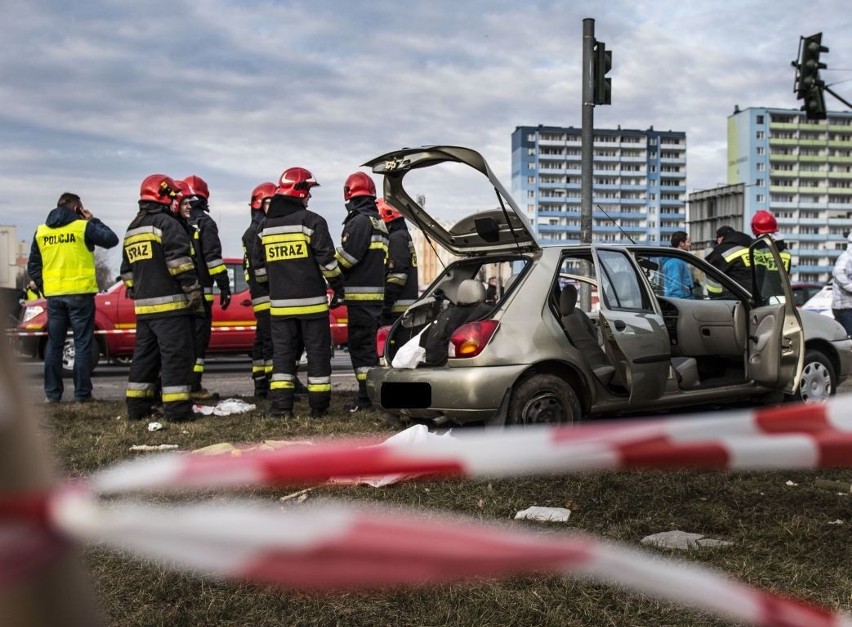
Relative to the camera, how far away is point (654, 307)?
5.70m

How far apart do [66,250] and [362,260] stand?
2971mm

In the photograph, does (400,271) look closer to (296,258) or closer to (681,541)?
(296,258)

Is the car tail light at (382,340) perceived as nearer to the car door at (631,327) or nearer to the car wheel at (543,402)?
the car wheel at (543,402)

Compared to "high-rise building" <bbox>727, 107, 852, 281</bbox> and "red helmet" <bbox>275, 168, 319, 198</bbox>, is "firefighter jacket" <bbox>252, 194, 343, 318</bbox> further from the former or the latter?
"high-rise building" <bbox>727, 107, 852, 281</bbox>

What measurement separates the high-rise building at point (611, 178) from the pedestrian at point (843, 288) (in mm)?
110106

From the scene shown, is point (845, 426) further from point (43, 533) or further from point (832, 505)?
point (832, 505)

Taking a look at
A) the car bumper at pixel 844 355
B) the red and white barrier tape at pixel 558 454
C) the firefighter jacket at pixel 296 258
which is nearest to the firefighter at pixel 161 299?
the firefighter jacket at pixel 296 258

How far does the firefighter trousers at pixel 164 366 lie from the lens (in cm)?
659

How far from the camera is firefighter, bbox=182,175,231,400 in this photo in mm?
7996

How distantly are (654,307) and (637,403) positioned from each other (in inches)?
27.5

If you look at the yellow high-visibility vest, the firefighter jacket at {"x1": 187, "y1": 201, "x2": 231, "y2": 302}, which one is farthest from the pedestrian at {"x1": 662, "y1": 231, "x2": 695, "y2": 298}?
the yellow high-visibility vest

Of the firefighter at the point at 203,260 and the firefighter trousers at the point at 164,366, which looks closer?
the firefighter trousers at the point at 164,366

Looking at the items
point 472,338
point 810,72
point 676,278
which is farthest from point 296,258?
point 810,72

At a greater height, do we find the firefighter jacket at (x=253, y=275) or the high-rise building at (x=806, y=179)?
the high-rise building at (x=806, y=179)
